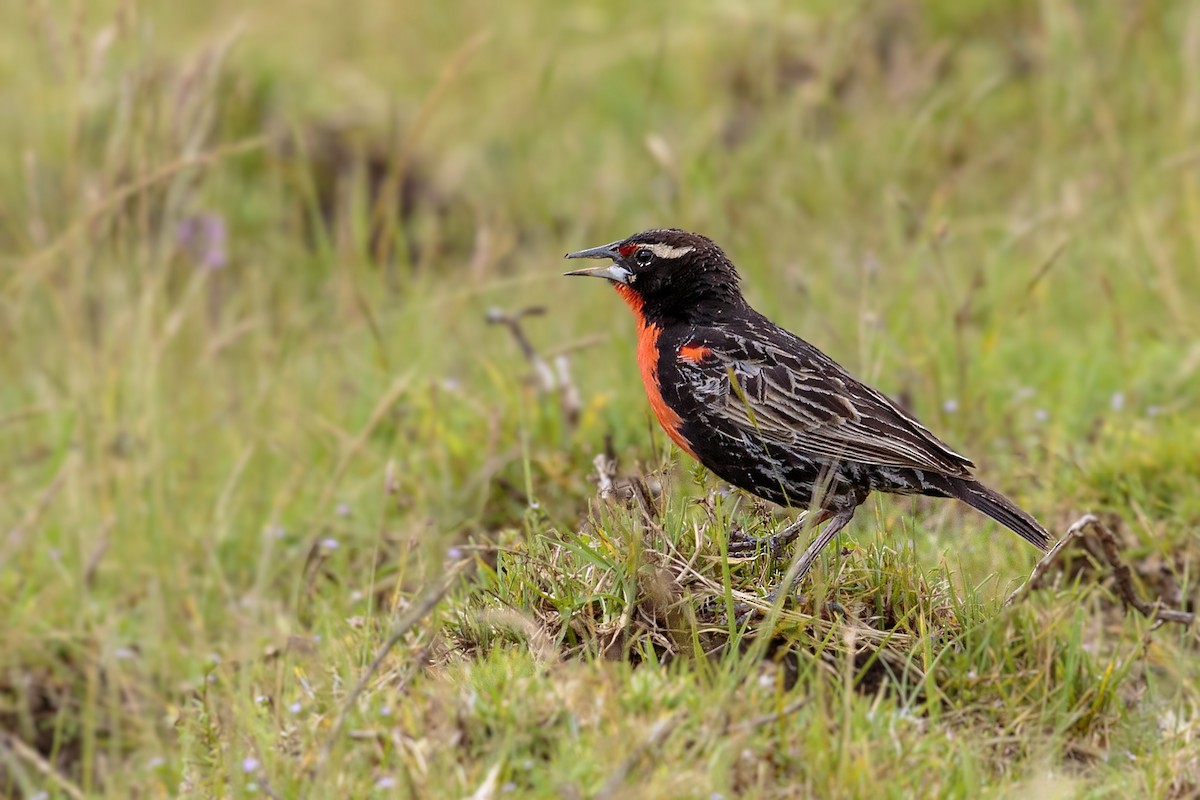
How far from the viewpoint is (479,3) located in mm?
13172

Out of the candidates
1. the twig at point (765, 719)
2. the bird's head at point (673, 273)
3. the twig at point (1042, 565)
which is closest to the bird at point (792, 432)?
the bird's head at point (673, 273)

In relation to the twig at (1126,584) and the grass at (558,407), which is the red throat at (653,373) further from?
the twig at (1126,584)

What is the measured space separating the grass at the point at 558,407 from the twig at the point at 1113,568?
0.26 ft

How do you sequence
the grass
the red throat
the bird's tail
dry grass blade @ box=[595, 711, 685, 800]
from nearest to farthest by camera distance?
dry grass blade @ box=[595, 711, 685, 800], the grass, the bird's tail, the red throat

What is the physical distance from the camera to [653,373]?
494 cm

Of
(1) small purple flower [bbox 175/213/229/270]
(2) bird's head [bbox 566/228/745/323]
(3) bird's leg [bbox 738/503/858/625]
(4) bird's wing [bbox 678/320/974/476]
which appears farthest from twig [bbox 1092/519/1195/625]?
(1) small purple flower [bbox 175/213/229/270]

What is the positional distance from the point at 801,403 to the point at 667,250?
2.49 ft

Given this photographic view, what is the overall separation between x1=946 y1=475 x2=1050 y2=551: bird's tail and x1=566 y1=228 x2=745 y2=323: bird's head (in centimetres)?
101

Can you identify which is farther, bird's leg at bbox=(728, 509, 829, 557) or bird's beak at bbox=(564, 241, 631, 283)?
bird's beak at bbox=(564, 241, 631, 283)

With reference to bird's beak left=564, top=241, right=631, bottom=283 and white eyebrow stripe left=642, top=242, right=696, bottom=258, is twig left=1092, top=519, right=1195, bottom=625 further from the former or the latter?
bird's beak left=564, top=241, right=631, bottom=283

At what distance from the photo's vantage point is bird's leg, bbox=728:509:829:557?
14.1ft

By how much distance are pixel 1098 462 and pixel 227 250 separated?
233 inches

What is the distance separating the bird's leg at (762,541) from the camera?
4309mm

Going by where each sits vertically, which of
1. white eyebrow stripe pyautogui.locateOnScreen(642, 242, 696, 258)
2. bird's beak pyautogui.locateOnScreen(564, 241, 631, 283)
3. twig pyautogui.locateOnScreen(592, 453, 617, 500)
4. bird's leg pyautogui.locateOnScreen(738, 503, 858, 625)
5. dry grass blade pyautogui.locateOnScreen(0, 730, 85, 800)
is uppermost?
white eyebrow stripe pyautogui.locateOnScreen(642, 242, 696, 258)
